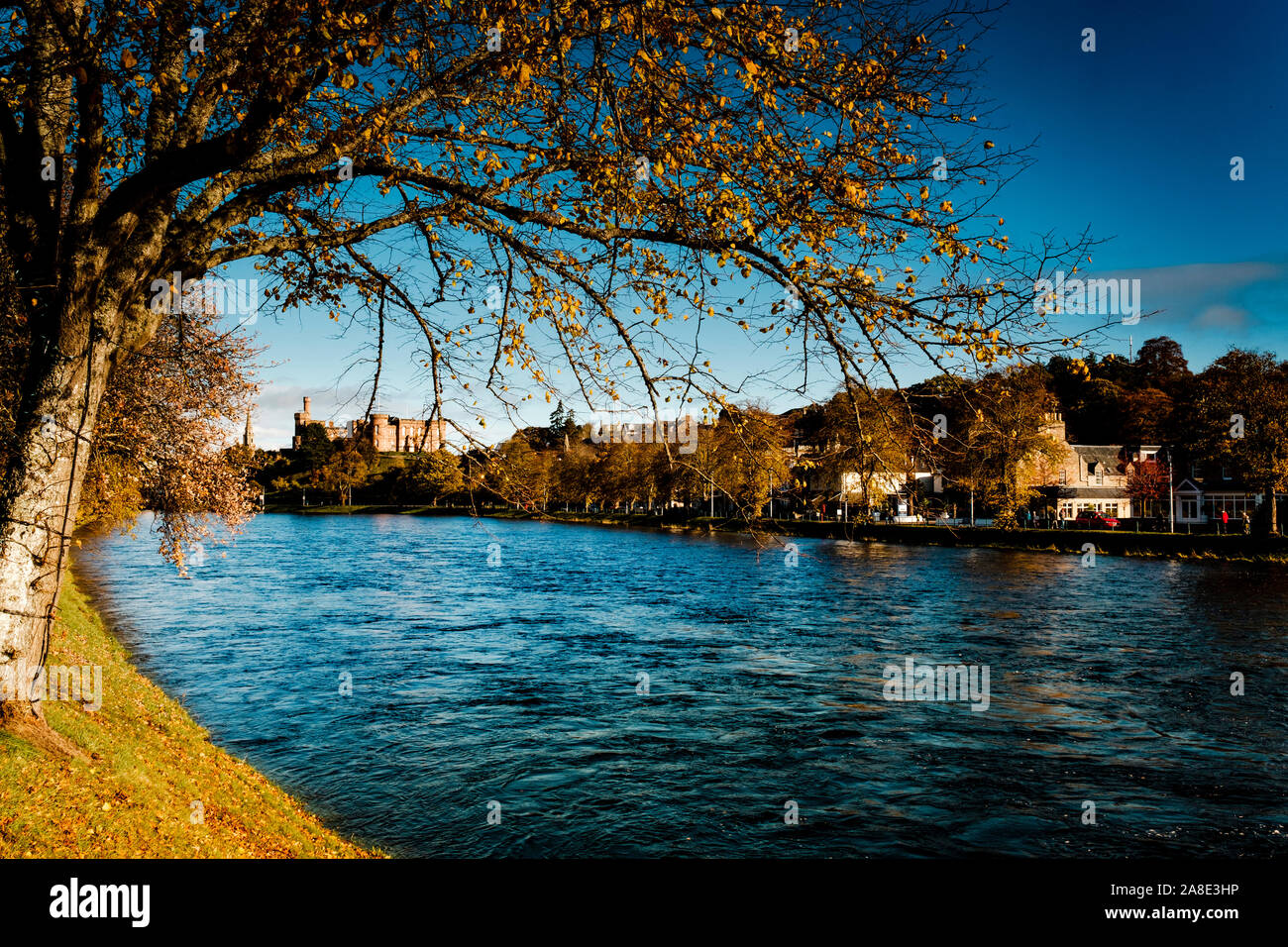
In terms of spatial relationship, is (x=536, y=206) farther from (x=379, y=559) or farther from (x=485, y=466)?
(x=379, y=559)

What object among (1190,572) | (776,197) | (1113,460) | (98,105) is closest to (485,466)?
(776,197)

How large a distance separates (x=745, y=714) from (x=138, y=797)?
457 inches

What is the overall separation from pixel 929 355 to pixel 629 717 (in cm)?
1207

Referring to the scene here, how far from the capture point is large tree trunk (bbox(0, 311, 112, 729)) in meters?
7.10

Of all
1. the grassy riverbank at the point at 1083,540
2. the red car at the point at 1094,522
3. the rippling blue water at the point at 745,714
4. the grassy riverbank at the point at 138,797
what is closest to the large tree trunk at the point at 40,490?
the grassy riverbank at the point at 138,797

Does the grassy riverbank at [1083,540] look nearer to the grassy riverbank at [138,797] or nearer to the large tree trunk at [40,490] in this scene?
the grassy riverbank at [138,797]

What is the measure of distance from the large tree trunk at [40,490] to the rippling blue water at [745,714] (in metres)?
5.32

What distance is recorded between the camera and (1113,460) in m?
94.8

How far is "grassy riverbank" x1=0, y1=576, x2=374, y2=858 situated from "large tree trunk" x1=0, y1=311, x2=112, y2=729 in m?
0.82

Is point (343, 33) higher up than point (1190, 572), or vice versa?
point (343, 33)

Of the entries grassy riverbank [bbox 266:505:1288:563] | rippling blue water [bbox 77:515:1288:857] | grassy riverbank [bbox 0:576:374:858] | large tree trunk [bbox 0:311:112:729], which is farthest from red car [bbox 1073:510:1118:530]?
large tree trunk [bbox 0:311:112:729]

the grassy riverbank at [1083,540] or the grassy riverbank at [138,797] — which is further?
the grassy riverbank at [1083,540]

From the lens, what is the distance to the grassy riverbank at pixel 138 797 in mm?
6590

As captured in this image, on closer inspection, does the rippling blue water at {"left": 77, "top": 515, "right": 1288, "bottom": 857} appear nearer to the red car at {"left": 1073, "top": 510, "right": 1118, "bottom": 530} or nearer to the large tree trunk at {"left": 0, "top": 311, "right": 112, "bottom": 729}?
the large tree trunk at {"left": 0, "top": 311, "right": 112, "bottom": 729}
